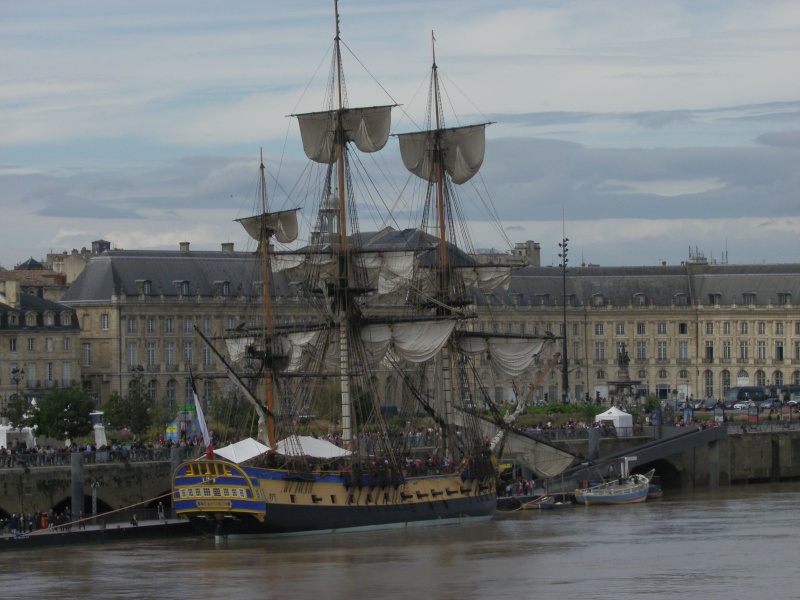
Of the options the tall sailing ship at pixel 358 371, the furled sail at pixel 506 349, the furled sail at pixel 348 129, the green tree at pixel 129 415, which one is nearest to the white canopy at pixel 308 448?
the tall sailing ship at pixel 358 371

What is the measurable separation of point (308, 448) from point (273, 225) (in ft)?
35.5

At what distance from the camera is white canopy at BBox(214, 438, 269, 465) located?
7494 cm

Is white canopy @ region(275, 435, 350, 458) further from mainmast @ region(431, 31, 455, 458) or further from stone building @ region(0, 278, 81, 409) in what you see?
stone building @ region(0, 278, 81, 409)

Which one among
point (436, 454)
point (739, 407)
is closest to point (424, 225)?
point (436, 454)

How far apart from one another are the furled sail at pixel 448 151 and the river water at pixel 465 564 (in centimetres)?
1751

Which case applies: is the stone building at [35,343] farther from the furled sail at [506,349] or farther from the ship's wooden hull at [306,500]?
the ship's wooden hull at [306,500]

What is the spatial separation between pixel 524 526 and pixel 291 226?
15.8 metres

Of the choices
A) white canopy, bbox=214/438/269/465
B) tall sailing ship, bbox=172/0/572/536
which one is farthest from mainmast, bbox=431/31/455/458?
white canopy, bbox=214/438/269/465

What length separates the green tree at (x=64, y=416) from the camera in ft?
317

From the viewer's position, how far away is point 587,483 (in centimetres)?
9331

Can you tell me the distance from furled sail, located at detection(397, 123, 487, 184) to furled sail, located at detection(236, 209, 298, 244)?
8990mm

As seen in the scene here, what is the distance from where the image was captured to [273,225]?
3383 inches

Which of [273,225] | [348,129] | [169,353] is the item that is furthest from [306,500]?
[169,353]

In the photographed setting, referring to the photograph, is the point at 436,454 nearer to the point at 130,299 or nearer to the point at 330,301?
the point at 330,301
